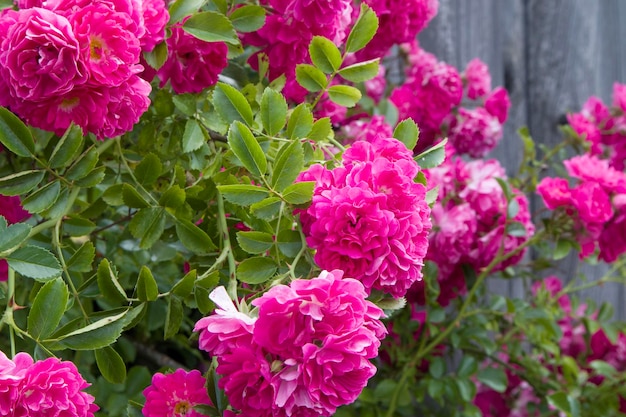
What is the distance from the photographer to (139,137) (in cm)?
95

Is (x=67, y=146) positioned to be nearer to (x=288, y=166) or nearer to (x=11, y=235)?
(x=11, y=235)

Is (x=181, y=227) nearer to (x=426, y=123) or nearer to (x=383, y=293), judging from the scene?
(x=383, y=293)

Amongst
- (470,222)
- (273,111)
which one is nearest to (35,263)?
(273,111)

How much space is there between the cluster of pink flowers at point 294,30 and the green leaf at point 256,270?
28cm

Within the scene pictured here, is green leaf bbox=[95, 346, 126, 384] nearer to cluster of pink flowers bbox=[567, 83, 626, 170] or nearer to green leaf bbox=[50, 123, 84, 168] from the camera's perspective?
green leaf bbox=[50, 123, 84, 168]

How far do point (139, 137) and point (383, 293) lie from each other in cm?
38

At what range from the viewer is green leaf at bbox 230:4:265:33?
87 centimetres

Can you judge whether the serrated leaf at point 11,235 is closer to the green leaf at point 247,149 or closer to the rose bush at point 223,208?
the rose bush at point 223,208

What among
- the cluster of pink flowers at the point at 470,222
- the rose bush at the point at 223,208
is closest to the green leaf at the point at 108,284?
the rose bush at the point at 223,208

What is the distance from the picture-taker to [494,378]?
4.49ft

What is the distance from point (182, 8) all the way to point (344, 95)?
7.2 inches

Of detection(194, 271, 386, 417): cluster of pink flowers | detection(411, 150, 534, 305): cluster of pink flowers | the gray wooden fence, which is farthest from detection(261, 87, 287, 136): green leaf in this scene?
the gray wooden fence

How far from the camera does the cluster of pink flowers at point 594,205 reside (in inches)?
45.9

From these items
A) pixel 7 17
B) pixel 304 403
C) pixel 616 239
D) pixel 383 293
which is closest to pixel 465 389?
pixel 616 239
